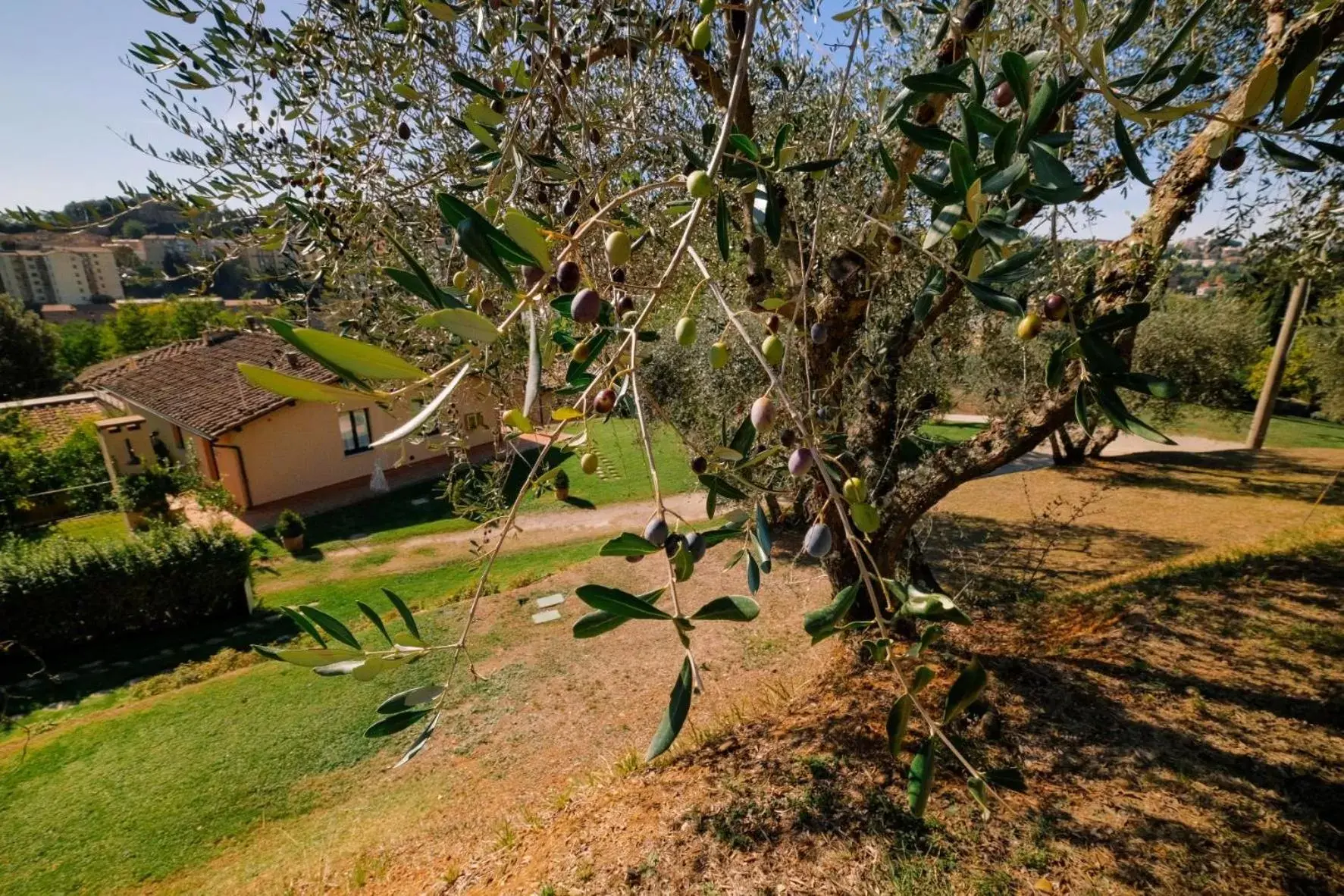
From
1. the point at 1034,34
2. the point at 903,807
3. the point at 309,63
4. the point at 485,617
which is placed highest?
the point at 1034,34

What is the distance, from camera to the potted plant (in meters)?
11.4

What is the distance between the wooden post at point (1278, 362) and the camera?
10203 millimetres

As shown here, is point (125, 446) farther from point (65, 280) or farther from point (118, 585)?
point (65, 280)

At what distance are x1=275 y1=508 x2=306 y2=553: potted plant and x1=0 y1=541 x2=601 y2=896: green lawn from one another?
13.5 ft

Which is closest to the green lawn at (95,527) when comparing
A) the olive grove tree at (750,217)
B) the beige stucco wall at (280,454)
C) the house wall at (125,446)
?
the house wall at (125,446)

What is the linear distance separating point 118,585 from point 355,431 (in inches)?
291

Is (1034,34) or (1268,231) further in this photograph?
(1268,231)

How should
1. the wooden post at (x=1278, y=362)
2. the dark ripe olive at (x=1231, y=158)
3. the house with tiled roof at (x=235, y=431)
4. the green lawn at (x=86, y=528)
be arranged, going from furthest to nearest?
1. the house with tiled roof at (x=235, y=431)
2. the green lawn at (x=86, y=528)
3. the wooden post at (x=1278, y=362)
4. the dark ripe olive at (x=1231, y=158)

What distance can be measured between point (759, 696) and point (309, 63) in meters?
5.21

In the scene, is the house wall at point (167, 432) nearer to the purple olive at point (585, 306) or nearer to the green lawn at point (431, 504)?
the green lawn at point (431, 504)

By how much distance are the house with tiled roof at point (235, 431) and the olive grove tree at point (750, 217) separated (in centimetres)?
991

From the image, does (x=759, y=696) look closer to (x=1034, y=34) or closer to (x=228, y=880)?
(x=228, y=880)

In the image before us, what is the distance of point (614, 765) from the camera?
4488mm

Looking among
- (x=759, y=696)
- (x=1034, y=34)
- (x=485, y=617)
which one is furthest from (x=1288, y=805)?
(x=485, y=617)
